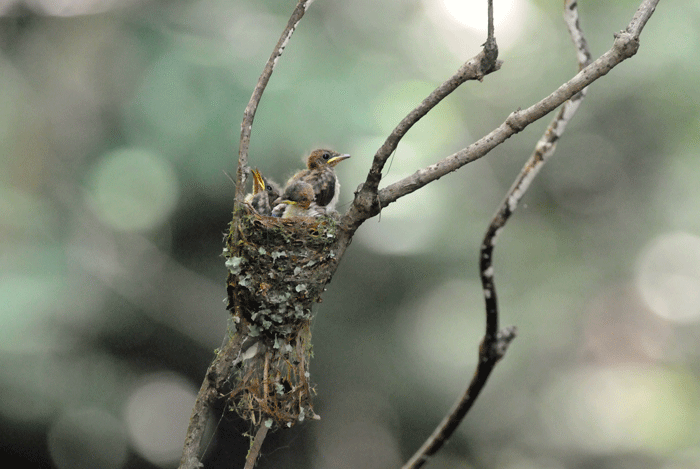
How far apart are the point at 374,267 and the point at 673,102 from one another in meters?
5.66

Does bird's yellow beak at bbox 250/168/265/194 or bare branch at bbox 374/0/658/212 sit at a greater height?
bird's yellow beak at bbox 250/168/265/194

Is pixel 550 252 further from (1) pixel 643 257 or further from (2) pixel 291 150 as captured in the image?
(2) pixel 291 150

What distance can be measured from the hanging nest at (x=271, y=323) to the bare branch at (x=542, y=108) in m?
0.66

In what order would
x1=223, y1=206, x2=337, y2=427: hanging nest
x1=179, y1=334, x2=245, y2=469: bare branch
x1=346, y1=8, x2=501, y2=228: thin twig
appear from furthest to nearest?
x1=223, y1=206, x2=337, y2=427: hanging nest → x1=179, y1=334, x2=245, y2=469: bare branch → x1=346, y1=8, x2=501, y2=228: thin twig

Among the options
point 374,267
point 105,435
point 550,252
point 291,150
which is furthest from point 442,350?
point 105,435

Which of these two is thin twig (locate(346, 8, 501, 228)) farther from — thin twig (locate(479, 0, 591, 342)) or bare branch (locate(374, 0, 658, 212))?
thin twig (locate(479, 0, 591, 342))

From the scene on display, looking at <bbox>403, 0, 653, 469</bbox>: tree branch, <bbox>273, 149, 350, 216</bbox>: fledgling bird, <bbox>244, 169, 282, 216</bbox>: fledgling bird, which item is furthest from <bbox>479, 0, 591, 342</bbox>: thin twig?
<bbox>244, 169, 282, 216</bbox>: fledgling bird

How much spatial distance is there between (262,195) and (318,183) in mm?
445

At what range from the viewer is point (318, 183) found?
14.3 feet

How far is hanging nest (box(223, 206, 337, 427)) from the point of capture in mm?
2738

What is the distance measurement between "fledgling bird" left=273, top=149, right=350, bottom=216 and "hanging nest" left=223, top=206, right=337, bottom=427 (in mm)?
845

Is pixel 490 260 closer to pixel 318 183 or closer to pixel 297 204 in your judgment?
pixel 297 204

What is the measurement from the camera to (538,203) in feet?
37.5

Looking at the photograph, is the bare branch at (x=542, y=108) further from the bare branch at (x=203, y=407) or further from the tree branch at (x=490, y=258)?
the bare branch at (x=203, y=407)
